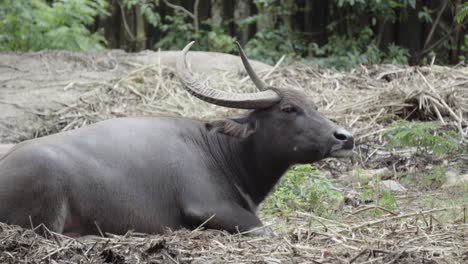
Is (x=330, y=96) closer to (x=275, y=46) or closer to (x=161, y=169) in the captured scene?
(x=275, y=46)

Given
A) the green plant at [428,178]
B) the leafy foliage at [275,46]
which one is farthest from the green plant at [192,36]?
the green plant at [428,178]

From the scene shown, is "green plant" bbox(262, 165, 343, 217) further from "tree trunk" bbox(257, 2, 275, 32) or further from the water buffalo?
"tree trunk" bbox(257, 2, 275, 32)

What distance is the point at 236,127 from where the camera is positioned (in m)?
7.51

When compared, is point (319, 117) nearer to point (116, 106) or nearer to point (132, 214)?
point (132, 214)

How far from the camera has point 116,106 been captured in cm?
1159

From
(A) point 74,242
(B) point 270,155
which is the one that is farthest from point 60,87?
(A) point 74,242

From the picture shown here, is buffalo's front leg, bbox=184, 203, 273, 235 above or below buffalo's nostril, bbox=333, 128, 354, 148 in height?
below

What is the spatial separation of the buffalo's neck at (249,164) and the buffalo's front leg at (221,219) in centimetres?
55

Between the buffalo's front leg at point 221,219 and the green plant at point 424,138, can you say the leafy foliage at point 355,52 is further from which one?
the buffalo's front leg at point 221,219

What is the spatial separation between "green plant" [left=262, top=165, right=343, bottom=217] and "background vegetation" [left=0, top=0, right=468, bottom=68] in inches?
269

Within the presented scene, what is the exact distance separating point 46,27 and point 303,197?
7.85 metres

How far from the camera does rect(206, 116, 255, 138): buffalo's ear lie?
7.50 m

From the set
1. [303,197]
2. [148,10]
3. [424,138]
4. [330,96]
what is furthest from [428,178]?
[148,10]

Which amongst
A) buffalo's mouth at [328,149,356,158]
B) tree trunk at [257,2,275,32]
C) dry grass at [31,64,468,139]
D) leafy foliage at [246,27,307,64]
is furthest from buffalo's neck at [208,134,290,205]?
tree trunk at [257,2,275,32]
